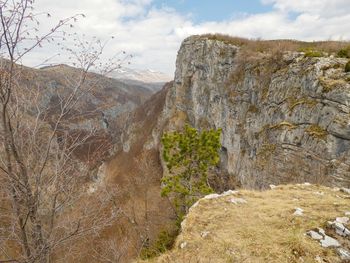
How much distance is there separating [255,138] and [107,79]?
2208 cm

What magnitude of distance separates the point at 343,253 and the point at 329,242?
432 millimetres

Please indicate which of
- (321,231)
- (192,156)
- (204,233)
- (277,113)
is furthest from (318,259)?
(277,113)

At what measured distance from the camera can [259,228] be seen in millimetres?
8789

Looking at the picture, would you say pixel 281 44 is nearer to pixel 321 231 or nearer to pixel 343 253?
pixel 321 231

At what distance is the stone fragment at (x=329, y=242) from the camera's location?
7.75m

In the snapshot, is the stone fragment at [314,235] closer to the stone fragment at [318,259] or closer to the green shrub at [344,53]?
the stone fragment at [318,259]

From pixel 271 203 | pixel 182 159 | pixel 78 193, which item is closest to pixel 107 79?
pixel 78 193

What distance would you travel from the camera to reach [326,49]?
24.4 metres

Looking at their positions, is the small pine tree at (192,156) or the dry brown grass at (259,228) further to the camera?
the small pine tree at (192,156)

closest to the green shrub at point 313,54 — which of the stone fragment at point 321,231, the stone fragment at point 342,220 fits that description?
Result: the stone fragment at point 342,220

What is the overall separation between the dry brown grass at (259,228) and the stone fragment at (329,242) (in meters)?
0.18

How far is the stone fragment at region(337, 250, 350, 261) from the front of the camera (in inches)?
289

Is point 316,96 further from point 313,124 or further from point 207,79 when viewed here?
point 207,79

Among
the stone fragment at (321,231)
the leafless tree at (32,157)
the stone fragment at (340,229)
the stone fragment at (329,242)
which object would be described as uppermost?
the leafless tree at (32,157)
